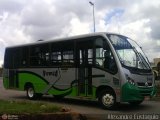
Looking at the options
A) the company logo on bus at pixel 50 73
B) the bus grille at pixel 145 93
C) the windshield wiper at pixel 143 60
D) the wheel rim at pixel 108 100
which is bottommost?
the wheel rim at pixel 108 100

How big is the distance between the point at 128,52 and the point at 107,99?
2.04m

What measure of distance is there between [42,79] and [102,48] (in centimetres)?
500

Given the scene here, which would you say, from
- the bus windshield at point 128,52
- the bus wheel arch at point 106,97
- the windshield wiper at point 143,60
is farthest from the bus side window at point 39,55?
the windshield wiper at point 143,60

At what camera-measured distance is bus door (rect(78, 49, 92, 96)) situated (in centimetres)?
1716

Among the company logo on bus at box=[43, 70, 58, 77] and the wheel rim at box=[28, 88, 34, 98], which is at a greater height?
the company logo on bus at box=[43, 70, 58, 77]

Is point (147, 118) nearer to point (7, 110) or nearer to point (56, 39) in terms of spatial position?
point (7, 110)

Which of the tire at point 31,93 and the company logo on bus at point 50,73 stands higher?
the company logo on bus at point 50,73

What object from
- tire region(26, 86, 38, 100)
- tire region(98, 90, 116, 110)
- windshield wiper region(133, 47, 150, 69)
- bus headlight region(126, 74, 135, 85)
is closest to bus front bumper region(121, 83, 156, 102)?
bus headlight region(126, 74, 135, 85)

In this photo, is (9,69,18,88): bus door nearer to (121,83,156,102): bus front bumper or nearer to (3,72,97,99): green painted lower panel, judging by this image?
(3,72,97,99): green painted lower panel

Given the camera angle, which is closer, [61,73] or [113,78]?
[113,78]

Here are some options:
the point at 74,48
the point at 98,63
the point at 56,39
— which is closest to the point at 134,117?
the point at 98,63

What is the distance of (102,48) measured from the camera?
54.4 feet

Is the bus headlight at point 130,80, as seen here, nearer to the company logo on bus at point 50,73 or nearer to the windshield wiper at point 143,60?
the windshield wiper at point 143,60

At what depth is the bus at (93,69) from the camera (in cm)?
1580
